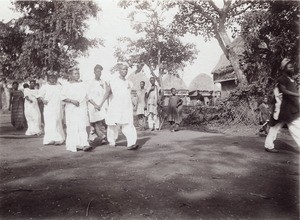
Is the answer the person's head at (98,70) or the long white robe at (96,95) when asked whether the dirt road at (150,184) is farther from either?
the person's head at (98,70)

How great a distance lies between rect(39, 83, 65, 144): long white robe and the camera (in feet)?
26.6

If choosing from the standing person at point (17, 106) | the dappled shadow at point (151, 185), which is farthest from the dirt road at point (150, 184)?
the standing person at point (17, 106)

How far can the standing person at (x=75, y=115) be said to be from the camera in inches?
273

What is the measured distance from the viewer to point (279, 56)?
41.3 ft

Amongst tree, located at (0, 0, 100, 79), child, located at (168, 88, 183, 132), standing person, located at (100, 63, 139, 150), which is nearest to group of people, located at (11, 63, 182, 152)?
standing person, located at (100, 63, 139, 150)

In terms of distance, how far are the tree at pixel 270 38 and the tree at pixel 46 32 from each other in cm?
1455

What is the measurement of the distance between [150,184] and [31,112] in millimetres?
7796

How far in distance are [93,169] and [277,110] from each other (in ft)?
12.1

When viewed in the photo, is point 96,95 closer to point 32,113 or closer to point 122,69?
point 122,69

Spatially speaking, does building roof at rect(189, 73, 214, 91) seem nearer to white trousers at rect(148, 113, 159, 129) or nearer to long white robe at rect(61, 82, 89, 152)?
white trousers at rect(148, 113, 159, 129)

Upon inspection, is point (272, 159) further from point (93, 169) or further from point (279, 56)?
point (279, 56)

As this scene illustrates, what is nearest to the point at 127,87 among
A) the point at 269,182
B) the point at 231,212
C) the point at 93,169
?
the point at 93,169

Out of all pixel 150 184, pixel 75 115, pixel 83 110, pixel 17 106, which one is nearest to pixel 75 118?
Answer: pixel 75 115

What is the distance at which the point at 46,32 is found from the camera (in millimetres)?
27328
